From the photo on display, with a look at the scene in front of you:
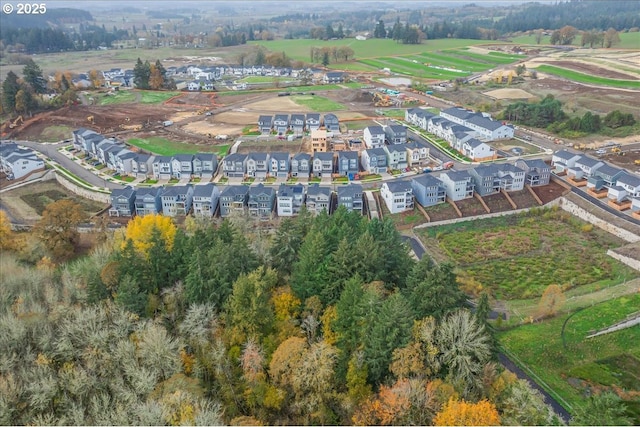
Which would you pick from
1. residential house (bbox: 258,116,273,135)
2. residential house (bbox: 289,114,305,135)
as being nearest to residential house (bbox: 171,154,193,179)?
residential house (bbox: 258,116,273,135)

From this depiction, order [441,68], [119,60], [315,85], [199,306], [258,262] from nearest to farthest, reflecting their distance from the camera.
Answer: [199,306]
[258,262]
[315,85]
[441,68]
[119,60]

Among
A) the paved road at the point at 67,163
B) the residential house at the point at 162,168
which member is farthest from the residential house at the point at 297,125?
the paved road at the point at 67,163

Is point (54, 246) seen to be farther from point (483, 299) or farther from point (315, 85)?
point (315, 85)

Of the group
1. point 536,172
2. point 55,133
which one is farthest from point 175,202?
point 55,133

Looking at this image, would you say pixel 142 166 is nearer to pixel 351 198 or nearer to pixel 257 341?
pixel 351 198

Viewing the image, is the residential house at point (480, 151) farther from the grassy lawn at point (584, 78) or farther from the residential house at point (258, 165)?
the grassy lawn at point (584, 78)

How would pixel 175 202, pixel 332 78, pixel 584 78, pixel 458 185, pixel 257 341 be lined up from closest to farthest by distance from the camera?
pixel 257 341 → pixel 458 185 → pixel 175 202 → pixel 584 78 → pixel 332 78

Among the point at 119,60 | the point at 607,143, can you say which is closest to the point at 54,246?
the point at 607,143
